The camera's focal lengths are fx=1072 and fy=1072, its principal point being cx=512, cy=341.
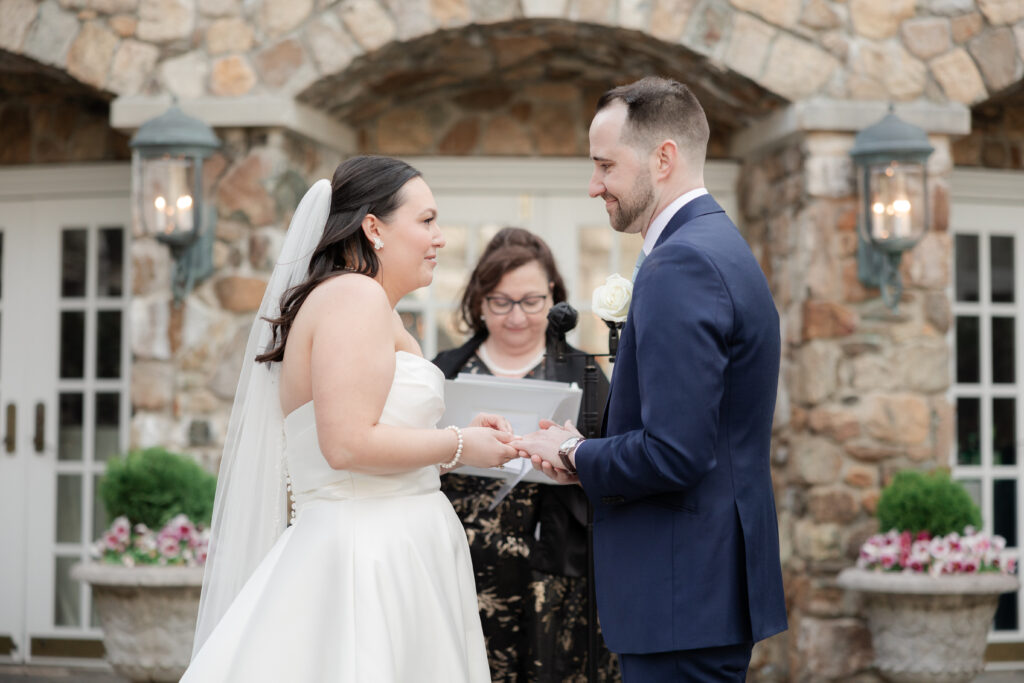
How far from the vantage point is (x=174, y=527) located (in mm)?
4340

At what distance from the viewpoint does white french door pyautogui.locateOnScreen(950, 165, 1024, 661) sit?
5.46m

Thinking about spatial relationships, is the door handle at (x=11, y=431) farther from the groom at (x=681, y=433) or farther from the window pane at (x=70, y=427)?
the groom at (x=681, y=433)

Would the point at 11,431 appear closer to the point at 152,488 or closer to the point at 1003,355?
the point at 152,488

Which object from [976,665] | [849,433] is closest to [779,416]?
[849,433]

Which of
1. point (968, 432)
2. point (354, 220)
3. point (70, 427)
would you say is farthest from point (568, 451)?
point (70, 427)

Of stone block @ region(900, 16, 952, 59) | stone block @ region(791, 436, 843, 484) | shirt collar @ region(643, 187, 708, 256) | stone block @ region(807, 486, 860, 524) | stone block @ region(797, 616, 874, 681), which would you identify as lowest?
stone block @ region(797, 616, 874, 681)

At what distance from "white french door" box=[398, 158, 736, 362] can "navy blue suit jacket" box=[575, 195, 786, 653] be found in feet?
10.8

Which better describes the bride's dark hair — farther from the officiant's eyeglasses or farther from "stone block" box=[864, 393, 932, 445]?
"stone block" box=[864, 393, 932, 445]

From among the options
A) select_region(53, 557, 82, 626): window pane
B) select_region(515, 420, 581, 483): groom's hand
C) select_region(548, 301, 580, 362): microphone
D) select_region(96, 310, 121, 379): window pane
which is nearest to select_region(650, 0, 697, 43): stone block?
select_region(548, 301, 580, 362): microphone

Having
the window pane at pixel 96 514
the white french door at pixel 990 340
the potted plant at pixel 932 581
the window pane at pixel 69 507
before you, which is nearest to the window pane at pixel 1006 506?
the white french door at pixel 990 340

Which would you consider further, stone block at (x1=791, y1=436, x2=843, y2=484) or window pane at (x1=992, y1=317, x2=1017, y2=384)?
window pane at (x1=992, y1=317, x2=1017, y2=384)

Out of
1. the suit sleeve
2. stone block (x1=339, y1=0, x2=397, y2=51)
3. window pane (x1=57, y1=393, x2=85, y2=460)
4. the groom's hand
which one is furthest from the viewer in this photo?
window pane (x1=57, y1=393, x2=85, y2=460)

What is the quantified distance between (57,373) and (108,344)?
1.00ft

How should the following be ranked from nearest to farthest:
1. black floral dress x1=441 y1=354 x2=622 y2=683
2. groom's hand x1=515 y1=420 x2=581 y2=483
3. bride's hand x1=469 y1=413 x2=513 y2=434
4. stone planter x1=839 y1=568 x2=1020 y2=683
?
groom's hand x1=515 y1=420 x2=581 y2=483 < bride's hand x1=469 y1=413 x2=513 y2=434 < black floral dress x1=441 y1=354 x2=622 y2=683 < stone planter x1=839 y1=568 x2=1020 y2=683
